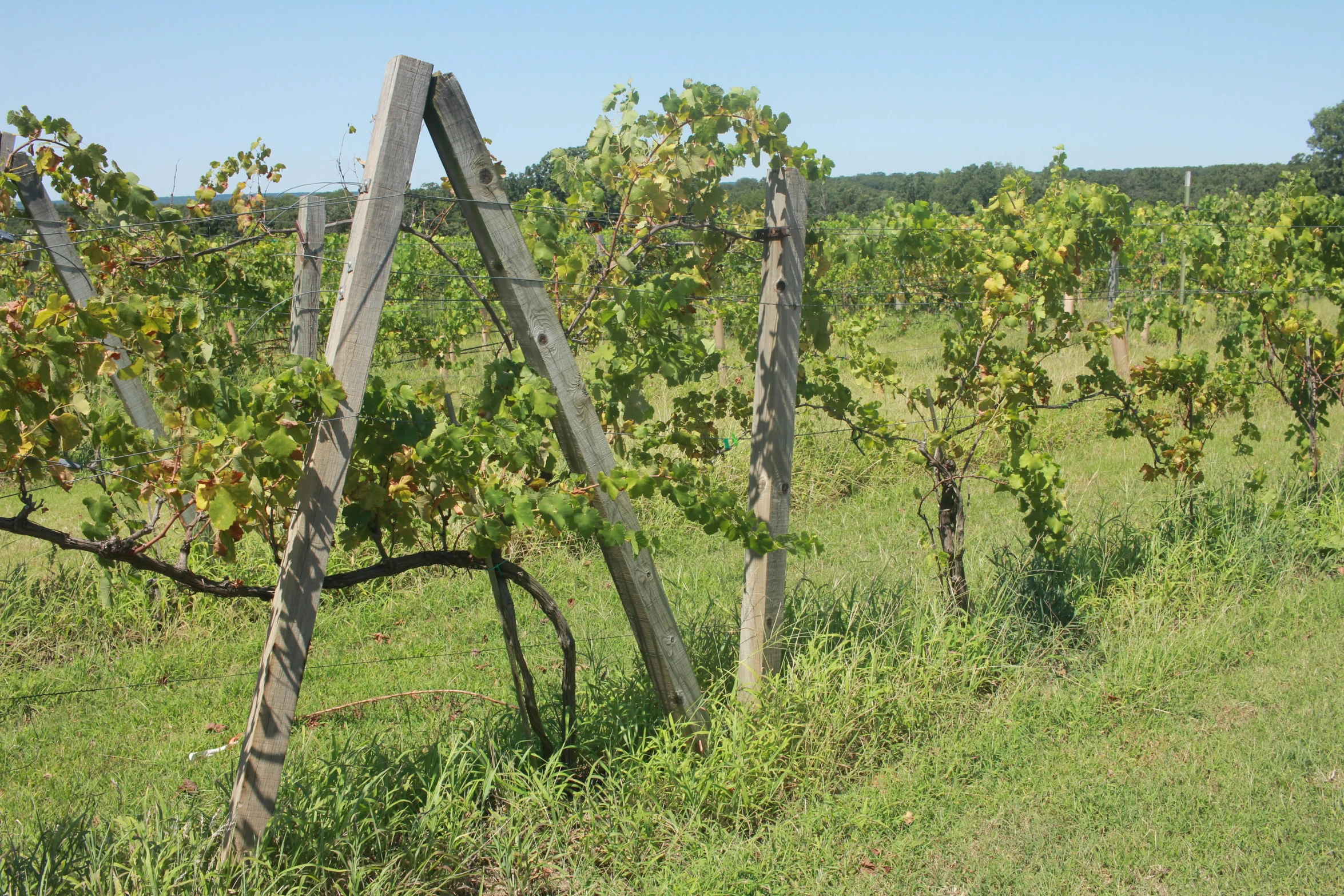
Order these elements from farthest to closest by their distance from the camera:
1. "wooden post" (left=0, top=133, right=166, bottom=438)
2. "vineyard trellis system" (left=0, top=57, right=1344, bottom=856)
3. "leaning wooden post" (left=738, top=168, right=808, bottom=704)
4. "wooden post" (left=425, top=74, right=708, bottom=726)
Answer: "wooden post" (left=0, top=133, right=166, bottom=438) < "leaning wooden post" (left=738, top=168, right=808, bottom=704) < "wooden post" (left=425, top=74, right=708, bottom=726) < "vineyard trellis system" (left=0, top=57, right=1344, bottom=856)

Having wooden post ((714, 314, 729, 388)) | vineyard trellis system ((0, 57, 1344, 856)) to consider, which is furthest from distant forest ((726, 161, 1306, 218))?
vineyard trellis system ((0, 57, 1344, 856))

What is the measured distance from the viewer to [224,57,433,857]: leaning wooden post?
2.42 metres

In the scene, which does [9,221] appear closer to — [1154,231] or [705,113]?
[705,113]

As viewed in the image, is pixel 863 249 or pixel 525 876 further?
pixel 863 249

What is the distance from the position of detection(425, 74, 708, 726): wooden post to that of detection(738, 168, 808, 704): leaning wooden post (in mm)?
419

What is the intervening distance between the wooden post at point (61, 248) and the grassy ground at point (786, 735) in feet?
3.39

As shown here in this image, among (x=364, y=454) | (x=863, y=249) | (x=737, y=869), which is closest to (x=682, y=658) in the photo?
(x=737, y=869)

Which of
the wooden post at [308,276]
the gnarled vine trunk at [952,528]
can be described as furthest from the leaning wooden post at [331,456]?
the gnarled vine trunk at [952,528]

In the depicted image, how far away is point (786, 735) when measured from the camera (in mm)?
3494

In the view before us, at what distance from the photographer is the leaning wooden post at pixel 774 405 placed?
348 cm

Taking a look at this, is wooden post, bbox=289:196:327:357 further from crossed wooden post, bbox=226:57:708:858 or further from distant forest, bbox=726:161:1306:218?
distant forest, bbox=726:161:1306:218

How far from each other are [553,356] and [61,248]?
10.5ft

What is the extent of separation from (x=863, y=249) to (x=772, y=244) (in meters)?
0.65

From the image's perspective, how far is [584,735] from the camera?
3410 mm
